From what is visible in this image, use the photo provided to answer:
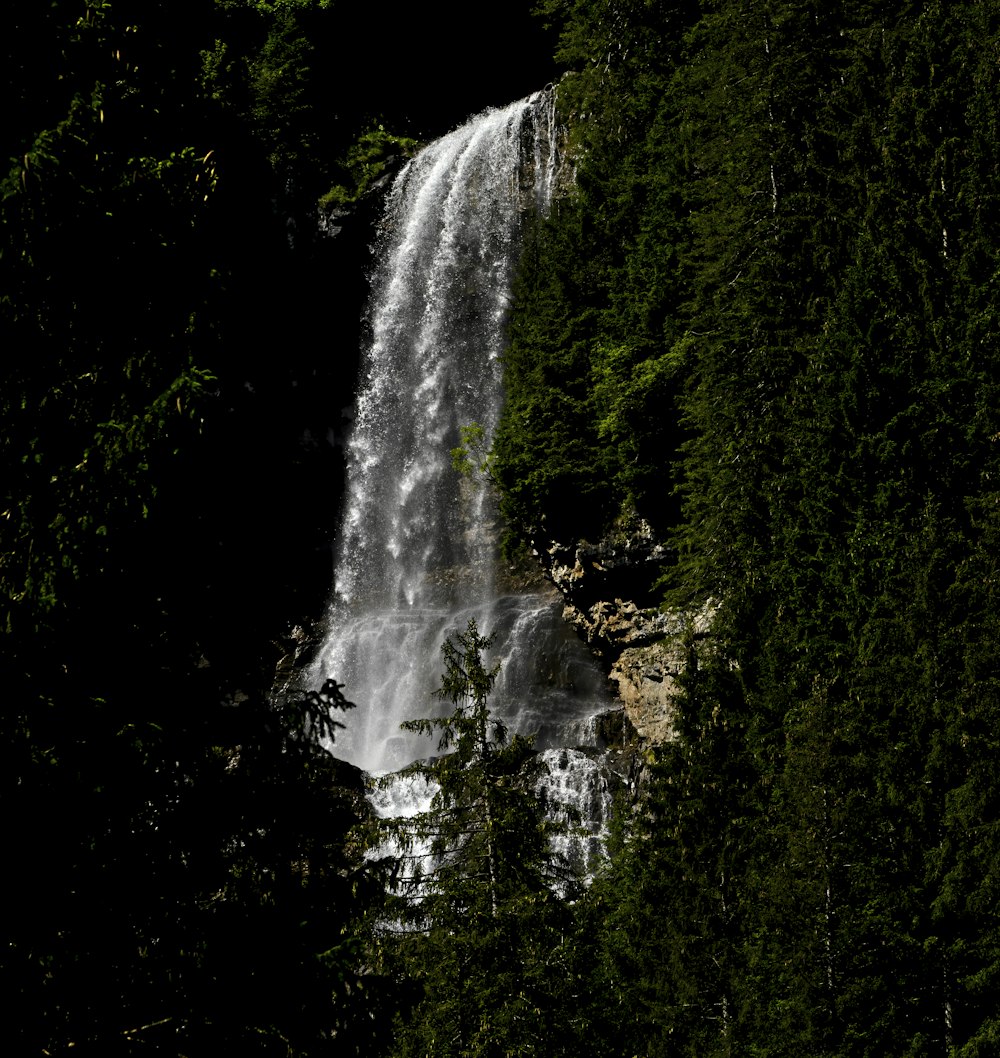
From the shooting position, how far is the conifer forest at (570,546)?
6051 millimetres

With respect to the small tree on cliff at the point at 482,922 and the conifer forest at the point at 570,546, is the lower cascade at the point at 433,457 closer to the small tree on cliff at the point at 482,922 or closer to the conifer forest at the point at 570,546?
the conifer forest at the point at 570,546

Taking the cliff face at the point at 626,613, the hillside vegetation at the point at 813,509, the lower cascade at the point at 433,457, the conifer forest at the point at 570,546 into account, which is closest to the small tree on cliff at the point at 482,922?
the conifer forest at the point at 570,546

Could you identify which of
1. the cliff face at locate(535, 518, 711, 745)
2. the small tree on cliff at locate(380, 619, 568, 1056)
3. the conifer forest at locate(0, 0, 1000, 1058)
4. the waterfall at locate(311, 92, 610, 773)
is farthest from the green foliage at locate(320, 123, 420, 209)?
the small tree on cliff at locate(380, 619, 568, 1056)

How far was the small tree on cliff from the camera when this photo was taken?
1173cm

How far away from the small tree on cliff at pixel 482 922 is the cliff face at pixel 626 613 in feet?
31.1

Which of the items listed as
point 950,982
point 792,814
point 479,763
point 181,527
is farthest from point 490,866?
point 181,527

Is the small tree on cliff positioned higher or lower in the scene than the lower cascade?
lower

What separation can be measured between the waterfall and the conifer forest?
876mm

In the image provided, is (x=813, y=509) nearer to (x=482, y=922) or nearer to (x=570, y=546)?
(x=570, y=546)

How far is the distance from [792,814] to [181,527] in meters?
9.67

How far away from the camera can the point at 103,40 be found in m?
6.74

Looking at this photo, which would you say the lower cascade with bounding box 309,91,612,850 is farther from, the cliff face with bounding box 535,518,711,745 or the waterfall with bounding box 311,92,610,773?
the cliff face with bounding box 535,518,711,745

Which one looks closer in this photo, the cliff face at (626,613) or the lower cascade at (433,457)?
the cliff face at (626,613)

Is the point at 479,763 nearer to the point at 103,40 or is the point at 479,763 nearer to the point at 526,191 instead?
the point at 103,40
